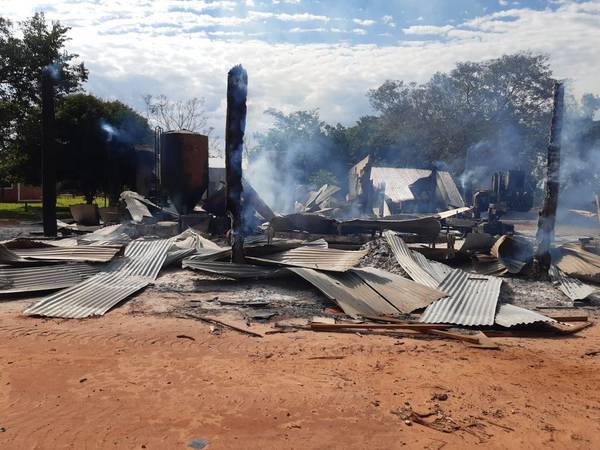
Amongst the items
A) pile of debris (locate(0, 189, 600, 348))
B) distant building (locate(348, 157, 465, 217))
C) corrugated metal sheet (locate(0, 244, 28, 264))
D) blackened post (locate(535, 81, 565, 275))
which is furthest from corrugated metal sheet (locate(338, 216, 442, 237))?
distant building (locate(348, 157, 465, 217))

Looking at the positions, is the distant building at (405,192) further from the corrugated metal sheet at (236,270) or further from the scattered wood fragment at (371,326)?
the scattered wood fragment at (371,326)

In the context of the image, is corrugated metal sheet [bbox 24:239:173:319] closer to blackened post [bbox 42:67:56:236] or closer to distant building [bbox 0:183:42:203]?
blackened post [bbox 42:67:56:236]

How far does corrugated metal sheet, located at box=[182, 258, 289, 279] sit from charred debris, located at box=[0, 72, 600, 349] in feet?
0.07

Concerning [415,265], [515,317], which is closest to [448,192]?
[415,265]

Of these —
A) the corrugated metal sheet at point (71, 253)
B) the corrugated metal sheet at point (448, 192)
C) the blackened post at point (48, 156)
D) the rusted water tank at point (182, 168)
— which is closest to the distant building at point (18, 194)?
the blackened post at point (48, 156)

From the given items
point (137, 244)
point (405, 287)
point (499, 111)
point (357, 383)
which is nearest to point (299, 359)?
point (357, 383)

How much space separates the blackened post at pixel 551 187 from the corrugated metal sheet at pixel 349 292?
4.02 m

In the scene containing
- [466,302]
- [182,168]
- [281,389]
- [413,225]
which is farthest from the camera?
[182,168]

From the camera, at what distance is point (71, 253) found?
949cm

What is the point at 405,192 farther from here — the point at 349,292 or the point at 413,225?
the point at 349,292

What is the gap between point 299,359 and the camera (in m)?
5.33

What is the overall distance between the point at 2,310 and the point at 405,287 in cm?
593

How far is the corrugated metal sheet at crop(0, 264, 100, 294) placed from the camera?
7.91m

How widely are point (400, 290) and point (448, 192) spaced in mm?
17823
